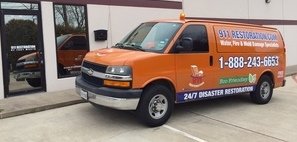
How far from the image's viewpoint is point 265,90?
976 cm

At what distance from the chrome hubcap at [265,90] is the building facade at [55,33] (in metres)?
4.71

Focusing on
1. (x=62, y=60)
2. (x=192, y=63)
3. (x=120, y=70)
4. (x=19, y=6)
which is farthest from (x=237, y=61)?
(x=19, y=6)

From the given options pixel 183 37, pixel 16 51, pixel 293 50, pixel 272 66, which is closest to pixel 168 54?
pixel 183 37

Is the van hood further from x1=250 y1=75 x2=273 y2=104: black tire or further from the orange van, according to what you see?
x1=250 y1=75 x2=273 y2=104: black tire

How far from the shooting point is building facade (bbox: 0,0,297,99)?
32.0 ft

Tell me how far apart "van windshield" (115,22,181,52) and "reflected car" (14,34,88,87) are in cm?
305

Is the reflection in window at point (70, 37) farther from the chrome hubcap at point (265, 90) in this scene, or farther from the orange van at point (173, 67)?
the chrome hubcap at point (265, 90)

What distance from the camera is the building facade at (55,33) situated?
32.0 feet

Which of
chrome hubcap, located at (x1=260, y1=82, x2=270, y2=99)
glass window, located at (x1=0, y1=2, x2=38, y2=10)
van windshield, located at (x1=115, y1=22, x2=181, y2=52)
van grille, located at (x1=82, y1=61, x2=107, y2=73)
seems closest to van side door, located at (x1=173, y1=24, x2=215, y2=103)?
van windshield, located at (x1=115, y1=22, x2=181, y2=52)

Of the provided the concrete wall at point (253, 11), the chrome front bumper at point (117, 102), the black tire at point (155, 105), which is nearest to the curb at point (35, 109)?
the chrome front bumper at point (117, 102)

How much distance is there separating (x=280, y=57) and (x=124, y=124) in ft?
16.2

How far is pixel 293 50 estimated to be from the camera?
69.1 ft

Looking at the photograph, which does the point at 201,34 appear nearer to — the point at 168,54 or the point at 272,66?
the point at 168,54

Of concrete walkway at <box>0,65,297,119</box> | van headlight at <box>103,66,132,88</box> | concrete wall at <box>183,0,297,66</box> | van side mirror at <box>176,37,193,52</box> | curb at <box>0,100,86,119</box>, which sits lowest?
curb at <box>0,100,86,119</box>
